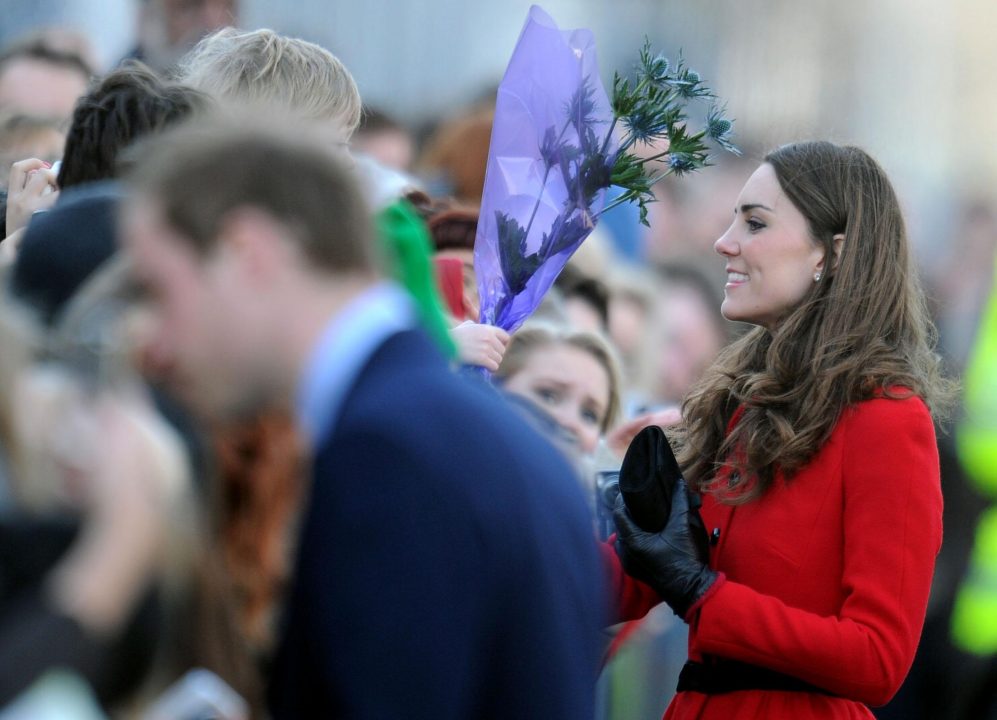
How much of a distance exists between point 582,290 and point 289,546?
3.90 m

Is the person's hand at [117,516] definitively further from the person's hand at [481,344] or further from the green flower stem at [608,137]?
the green flower stem at [608,137]

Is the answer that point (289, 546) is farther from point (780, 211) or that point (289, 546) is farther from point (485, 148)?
point (485, 148)

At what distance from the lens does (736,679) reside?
3.37m

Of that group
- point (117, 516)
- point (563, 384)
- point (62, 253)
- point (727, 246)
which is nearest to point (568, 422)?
Result: point (563, 384)

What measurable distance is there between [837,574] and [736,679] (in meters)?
0.32

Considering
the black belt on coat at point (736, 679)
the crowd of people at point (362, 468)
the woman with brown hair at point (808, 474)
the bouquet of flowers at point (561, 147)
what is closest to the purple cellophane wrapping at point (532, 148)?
the bouquet of flowers at point (561, 147)

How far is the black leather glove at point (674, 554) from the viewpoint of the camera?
3350mm

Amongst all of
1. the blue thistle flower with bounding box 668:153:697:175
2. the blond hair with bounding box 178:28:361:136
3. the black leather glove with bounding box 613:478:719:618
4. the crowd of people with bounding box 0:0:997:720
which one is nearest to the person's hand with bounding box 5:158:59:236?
the crowd of people with bounding box 0:0:997:720

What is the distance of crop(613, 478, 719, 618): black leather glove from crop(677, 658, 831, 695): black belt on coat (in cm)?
15

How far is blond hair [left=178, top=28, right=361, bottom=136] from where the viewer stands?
12.3 feet

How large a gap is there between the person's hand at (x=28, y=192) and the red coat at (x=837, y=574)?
1805mm

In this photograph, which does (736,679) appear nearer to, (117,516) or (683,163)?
(683,163)

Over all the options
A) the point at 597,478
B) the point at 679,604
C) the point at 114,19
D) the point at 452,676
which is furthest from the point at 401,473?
the point at 114,19

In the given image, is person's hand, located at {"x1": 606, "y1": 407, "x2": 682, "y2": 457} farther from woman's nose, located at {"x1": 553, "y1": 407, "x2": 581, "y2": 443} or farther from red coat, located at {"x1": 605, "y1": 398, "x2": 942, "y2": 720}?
red coat, located at {"x1": 605, "y1": 398, "x2": 942, "y2": 720}
